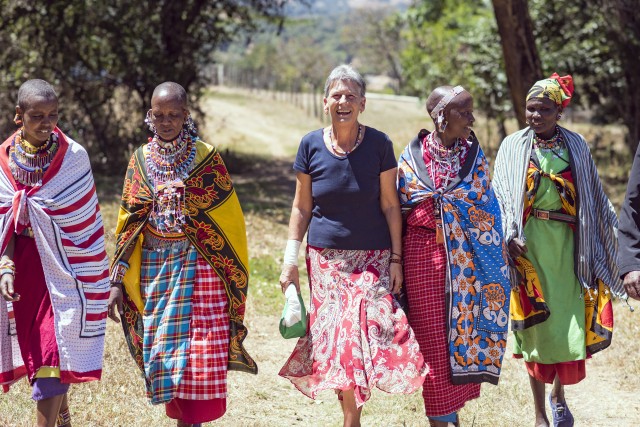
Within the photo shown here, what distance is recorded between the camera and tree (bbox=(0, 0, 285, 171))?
1451cm

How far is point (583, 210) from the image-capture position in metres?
5.11

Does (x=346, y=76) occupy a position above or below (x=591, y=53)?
below

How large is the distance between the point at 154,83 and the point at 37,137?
11236 mm

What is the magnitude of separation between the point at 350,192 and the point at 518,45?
23.7 ft

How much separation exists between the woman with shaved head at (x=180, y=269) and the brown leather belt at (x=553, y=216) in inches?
72.2

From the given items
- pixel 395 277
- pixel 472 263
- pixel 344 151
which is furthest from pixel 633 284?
pixel 344 151

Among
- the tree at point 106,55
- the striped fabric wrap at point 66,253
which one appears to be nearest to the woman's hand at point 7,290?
the striped fabric wrap at point 66,253

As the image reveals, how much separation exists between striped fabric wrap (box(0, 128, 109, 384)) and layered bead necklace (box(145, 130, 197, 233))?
1.09 feet

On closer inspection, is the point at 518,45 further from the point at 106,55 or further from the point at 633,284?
the point at 106,55

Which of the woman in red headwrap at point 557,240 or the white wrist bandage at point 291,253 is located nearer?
the white wrist bandage at point 291,253

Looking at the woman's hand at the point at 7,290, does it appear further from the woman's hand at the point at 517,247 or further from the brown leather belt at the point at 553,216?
the brown leather belt at the point at 553,216

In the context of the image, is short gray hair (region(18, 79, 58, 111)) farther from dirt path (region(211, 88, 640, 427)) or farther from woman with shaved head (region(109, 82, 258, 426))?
dirt path (region(211, 88, 640, 427))

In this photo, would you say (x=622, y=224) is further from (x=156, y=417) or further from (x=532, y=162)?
(x=156, y=417)

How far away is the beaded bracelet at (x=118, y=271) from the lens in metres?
4.53
